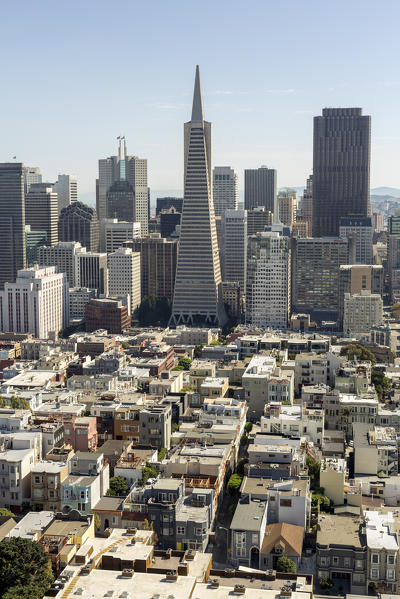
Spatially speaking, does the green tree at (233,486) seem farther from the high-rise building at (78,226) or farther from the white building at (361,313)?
the high-rise building at (78,226)

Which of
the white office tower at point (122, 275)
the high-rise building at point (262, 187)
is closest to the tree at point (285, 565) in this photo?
the white office tower at point (122, 275)

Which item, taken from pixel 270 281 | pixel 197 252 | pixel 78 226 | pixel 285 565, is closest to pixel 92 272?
pixel 197 252


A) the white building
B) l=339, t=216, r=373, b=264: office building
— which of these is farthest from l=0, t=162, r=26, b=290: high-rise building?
l=339, t=216, r=373, b=264: office building

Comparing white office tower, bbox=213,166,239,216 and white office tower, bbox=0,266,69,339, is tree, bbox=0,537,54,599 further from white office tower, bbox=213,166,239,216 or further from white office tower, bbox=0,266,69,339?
white office tower, bbox=213,166,239,216

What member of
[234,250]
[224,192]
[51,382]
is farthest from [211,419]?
[224,192]

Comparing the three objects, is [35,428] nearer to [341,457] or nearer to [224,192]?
[341,457]

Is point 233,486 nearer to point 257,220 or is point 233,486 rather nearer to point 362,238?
point 362,238
